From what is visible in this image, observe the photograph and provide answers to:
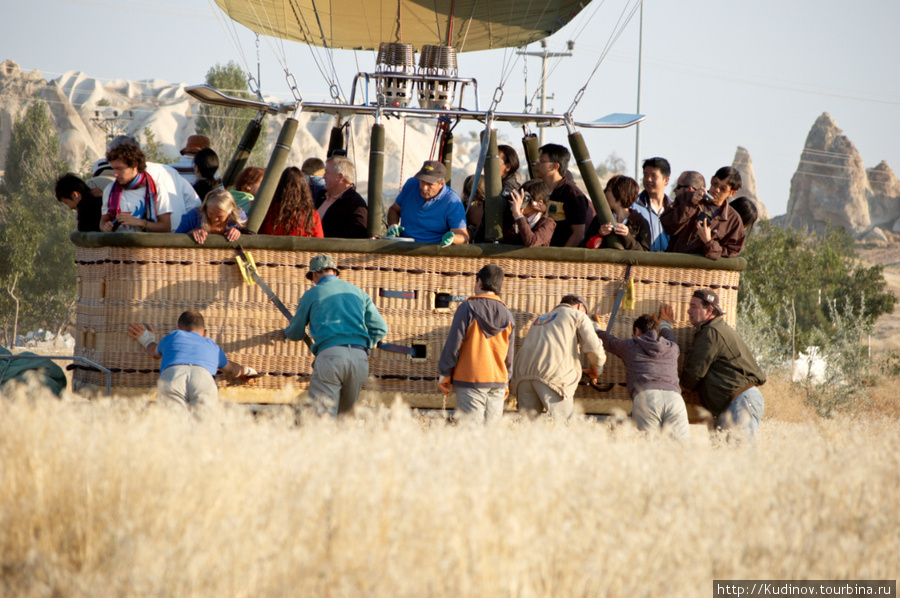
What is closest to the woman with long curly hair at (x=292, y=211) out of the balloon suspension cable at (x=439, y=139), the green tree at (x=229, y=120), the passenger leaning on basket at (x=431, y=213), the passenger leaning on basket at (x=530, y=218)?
the passenger leaning on basket at (x=431, y=213)

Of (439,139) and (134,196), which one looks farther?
(439,139)

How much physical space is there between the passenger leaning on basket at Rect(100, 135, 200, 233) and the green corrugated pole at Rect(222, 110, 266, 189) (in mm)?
→ 644

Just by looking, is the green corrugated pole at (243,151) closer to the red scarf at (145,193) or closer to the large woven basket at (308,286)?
the red scarf at (145,193)

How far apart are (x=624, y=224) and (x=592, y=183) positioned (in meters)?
0.35

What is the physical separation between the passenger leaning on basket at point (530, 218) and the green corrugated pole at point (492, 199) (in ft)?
0.28

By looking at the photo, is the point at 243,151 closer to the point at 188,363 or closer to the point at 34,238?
the point at 188,363

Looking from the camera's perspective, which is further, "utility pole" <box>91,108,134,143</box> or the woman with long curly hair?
"utility pole" <box>91,108,134,143</box>

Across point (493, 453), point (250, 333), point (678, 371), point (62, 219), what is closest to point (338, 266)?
point (250, 333)

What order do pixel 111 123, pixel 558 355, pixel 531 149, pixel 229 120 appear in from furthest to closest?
pixel 229 120 < pixel 111 123 < pixel 531 149 < pixel 558 355

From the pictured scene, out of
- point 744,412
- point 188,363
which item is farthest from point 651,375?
point 188,363

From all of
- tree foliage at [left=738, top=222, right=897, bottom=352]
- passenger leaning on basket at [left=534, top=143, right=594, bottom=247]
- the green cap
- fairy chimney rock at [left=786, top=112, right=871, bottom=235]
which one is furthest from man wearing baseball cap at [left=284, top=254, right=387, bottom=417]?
fairy chimney rock at [left=786, top=112, right=871, bottom=235]

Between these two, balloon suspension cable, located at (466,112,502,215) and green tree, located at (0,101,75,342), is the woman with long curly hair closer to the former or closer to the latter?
balloon suspension cable, located at (466,112,502,215)

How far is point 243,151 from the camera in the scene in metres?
5.90

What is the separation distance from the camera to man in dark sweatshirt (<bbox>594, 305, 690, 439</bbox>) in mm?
5152
